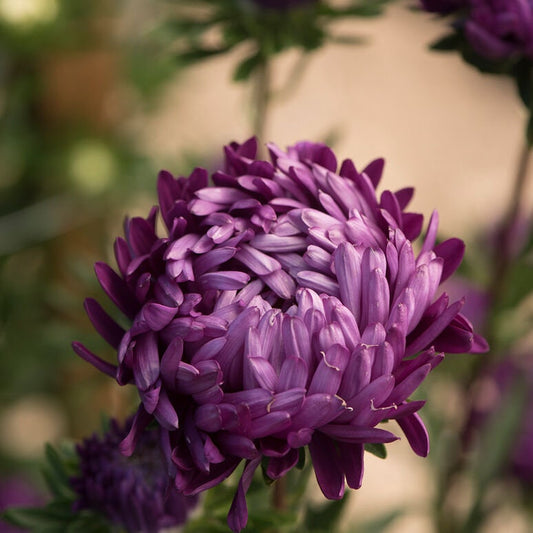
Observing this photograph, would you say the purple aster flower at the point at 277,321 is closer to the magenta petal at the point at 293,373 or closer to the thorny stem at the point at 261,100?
the magenta petal at the point at 293,373

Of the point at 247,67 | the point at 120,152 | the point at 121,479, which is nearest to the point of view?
the point at 121,479

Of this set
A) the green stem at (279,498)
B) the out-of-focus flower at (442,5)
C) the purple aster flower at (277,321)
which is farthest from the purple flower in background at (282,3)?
the green stem at (279,498)

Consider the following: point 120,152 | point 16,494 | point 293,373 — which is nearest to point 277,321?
point 293,373

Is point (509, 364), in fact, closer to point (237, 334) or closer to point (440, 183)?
point (237, 334)

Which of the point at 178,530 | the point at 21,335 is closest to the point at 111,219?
the point at 21,335

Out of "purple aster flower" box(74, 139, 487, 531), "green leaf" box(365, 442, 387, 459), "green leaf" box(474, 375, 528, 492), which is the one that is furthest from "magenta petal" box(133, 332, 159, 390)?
"green leaf" box(474, 375, 528, 492)

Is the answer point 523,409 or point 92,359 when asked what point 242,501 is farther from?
point 523,409

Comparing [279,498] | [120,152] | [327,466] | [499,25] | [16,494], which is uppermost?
[499,25]
